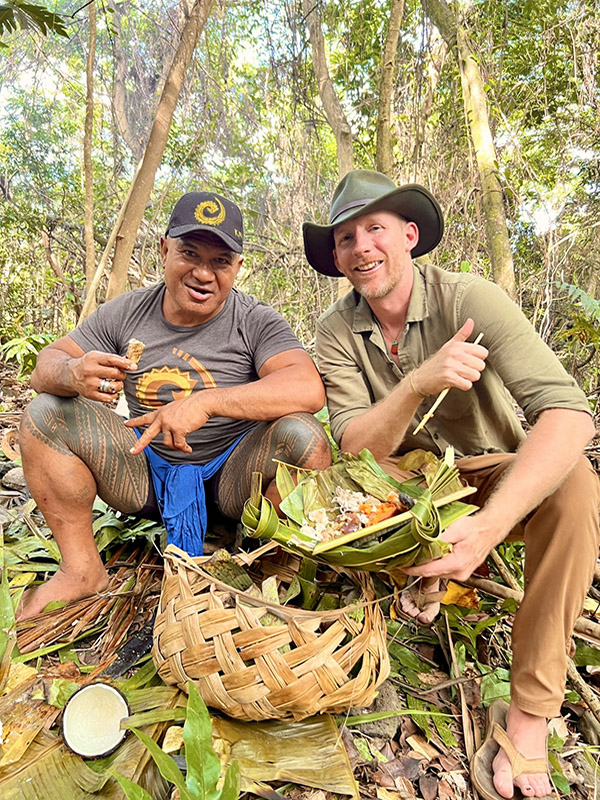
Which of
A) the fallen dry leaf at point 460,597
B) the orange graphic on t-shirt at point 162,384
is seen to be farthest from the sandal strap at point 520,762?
the orange graphic on t-shirt at point 162,384

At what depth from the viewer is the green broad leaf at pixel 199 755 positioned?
105 centimetres

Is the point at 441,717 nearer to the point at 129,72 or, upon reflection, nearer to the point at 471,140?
the point at 471,140

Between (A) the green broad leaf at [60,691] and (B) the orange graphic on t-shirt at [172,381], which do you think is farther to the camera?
(B) the orange graphic on t-shirt at [172,381]

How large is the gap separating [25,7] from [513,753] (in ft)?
7.84

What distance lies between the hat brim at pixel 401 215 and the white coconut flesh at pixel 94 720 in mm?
1759

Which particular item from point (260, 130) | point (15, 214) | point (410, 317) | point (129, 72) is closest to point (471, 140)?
point (260, 130)

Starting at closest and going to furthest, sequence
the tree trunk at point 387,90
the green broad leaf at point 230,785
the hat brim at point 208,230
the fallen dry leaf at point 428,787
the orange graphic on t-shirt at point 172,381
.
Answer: the green broad leaf at point 230,785 → the fallen dry leaf at point 428,787 → the hat brim at point 208,230 → the orange graphic on t-shirt at point 172,381 → the tree trunk at point 387,90

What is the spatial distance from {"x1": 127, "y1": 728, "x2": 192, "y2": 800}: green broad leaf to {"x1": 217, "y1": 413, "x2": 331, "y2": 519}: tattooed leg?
37.4 inches

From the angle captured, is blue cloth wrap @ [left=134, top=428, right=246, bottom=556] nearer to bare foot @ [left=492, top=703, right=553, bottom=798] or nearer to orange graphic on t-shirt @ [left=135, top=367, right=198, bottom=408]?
orange graphic on t-shirt @ [left=135, top=367, right=198, bottom=408]

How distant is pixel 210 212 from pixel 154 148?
1.57m

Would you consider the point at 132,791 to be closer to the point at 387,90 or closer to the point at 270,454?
the point at 270,454

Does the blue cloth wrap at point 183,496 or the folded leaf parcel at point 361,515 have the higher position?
the folded leaf parcel at point 361,515

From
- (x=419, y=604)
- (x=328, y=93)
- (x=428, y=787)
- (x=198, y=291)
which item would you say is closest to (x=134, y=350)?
(x=198, y=291)

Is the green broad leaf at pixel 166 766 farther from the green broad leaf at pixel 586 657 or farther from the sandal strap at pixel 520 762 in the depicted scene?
the green broad leaf at pixel 586 657
